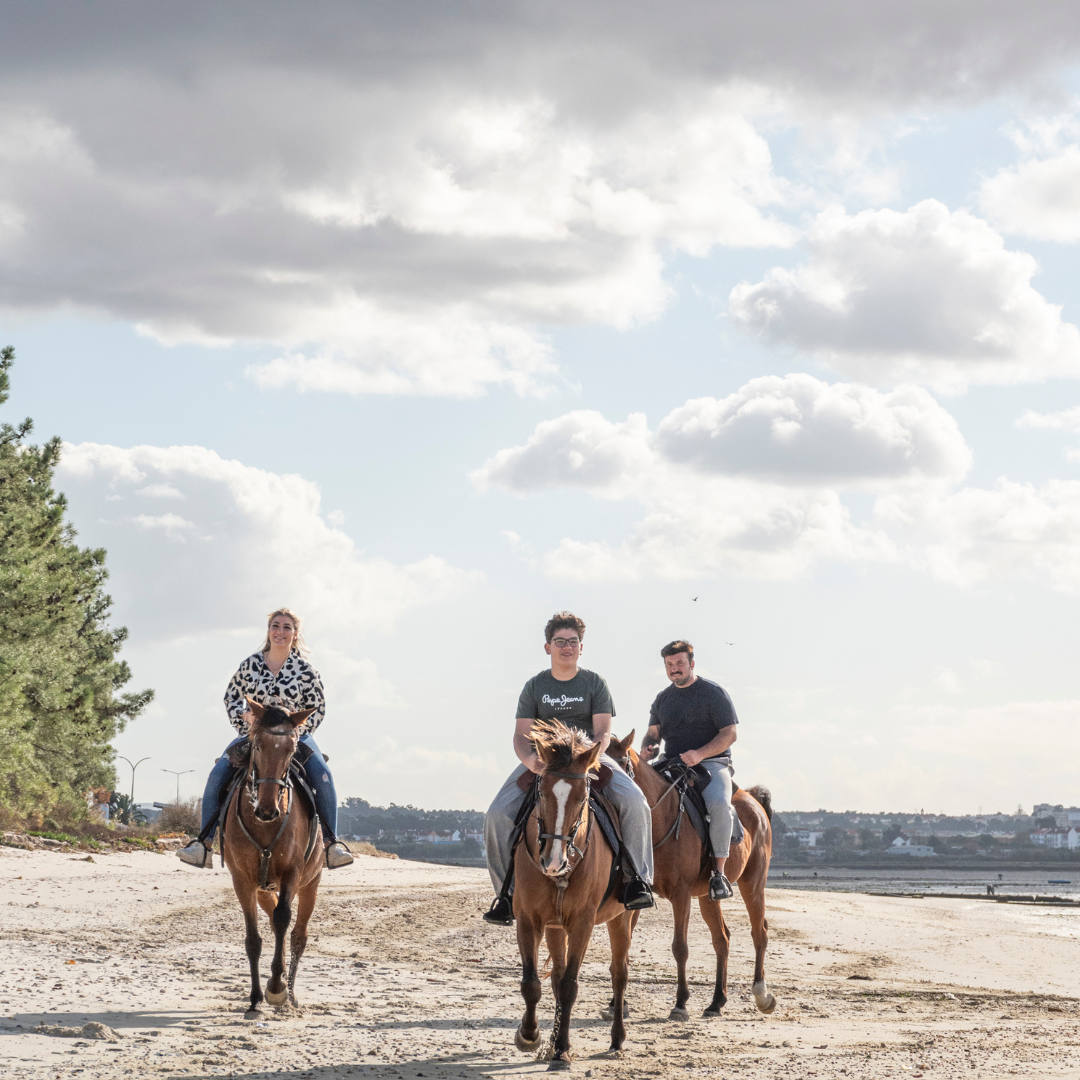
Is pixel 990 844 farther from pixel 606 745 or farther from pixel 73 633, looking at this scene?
pixel 606 745

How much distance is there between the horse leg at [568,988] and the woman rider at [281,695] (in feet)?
9.89

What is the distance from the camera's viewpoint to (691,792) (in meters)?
10.6

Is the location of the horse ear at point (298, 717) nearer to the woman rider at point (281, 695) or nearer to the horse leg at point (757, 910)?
the woman rider at point (281, 695)

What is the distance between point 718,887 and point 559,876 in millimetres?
2848

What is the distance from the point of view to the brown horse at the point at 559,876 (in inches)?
309

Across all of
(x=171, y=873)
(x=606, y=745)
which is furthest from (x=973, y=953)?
(x=171, y=873)

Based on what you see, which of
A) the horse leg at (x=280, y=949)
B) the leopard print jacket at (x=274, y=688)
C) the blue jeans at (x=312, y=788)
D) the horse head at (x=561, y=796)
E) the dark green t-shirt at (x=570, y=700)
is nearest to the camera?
the horse head at (x=561, y=796)

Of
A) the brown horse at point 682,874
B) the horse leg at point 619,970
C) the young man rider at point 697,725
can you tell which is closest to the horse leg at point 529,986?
the horse leg at point 619,970

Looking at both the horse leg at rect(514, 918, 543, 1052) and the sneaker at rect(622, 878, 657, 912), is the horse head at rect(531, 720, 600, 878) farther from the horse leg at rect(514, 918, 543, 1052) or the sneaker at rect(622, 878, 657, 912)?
the sneaker at rect(622, 878, 657, 912)

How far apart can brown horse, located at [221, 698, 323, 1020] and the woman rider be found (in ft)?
1.21

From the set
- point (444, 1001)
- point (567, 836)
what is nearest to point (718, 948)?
point (444, 1001)

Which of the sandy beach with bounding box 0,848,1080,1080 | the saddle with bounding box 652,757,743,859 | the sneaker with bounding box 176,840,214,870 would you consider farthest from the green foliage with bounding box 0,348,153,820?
the saddle with bounding box 652,757,743,859

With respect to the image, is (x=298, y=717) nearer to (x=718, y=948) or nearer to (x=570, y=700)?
(x=570, y=700)

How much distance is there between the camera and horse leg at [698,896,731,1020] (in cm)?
1045
